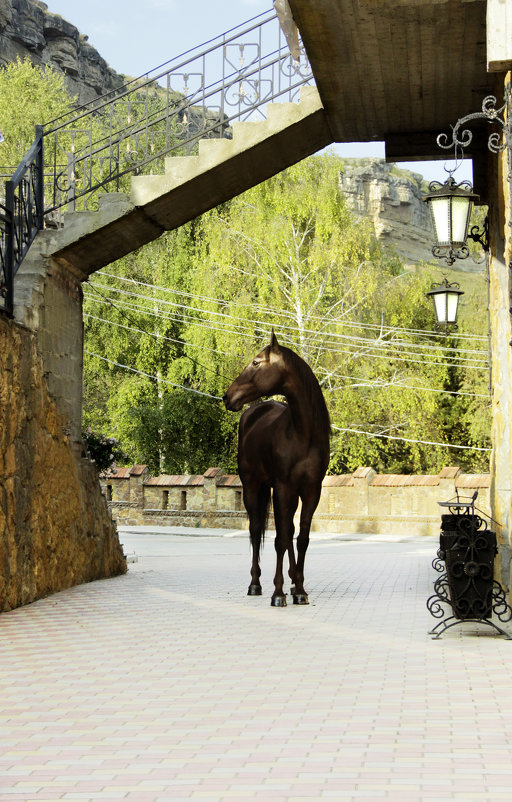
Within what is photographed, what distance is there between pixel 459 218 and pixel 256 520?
15.3ft

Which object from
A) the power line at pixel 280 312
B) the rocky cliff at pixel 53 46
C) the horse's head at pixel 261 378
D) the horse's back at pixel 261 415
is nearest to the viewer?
the horse's head at pixel 261 378

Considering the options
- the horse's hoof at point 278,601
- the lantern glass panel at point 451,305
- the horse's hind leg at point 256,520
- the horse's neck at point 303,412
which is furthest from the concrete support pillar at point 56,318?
the lantern glass panel at point 451,305

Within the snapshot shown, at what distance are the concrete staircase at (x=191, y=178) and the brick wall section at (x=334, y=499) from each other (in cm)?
1453

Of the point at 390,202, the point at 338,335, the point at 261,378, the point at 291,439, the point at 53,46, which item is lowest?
the point at 291,439

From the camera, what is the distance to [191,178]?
504 inches

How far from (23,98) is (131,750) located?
44288 mm

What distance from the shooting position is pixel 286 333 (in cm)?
3569

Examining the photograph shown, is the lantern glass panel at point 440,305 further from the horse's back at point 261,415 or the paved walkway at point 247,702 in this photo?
the paved walkway at point 247,702

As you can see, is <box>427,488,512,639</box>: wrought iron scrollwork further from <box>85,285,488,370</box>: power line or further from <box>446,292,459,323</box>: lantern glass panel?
<box>85,285,488,370</box>: power line

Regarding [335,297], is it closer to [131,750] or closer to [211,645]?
[211,645]

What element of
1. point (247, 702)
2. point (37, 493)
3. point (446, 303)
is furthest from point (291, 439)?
point (247, 702)

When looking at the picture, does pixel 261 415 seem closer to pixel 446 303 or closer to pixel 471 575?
pixel 446 303

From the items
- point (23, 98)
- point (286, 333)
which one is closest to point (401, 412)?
point (286, 333)

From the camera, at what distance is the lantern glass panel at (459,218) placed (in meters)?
9.02
